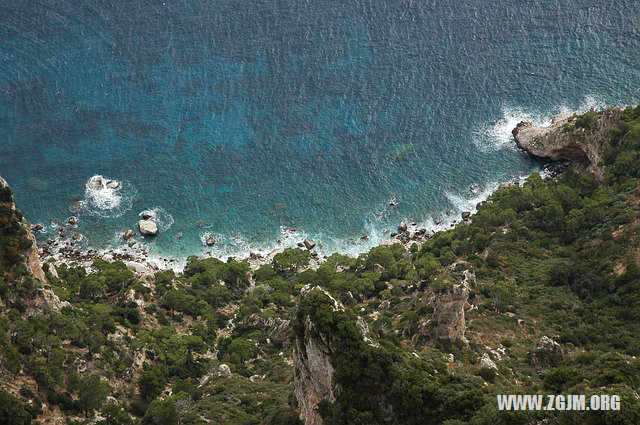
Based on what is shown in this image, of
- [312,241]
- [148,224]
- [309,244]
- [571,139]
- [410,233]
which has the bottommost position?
[148,224]

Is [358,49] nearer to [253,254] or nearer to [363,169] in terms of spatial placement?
[363,169]

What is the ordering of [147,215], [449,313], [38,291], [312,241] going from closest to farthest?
[449,313], [38,291], [312,241], [147,215]

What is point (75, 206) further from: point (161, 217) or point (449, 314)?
point (449, 314)

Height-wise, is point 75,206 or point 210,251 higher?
point 75,206

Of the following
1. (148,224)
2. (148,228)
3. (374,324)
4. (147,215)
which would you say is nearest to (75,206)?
(147,215)

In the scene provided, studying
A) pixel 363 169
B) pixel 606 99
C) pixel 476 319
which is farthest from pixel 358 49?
pixel 476 319

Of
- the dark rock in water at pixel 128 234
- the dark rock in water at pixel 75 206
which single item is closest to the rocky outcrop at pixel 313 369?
the dark rock in water at pixel 128 234
